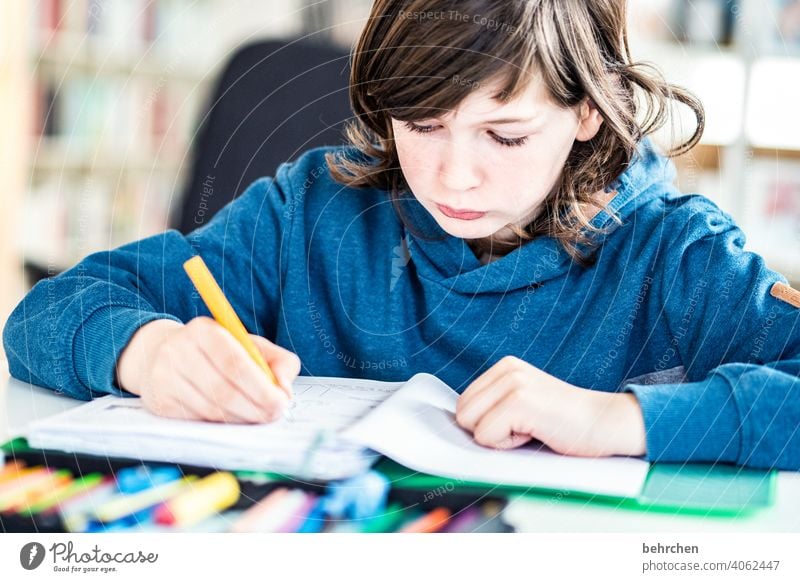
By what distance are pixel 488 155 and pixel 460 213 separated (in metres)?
0.05

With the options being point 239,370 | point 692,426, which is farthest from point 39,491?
point 692,426

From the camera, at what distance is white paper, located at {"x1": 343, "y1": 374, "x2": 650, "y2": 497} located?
42 centimetres

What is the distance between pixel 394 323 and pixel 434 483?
27 centimetres

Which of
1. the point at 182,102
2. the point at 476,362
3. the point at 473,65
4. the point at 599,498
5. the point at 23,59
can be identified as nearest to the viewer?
the point at 599,498

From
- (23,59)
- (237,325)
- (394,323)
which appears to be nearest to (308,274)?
(394,323)

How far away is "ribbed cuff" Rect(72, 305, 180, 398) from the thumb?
81 mm

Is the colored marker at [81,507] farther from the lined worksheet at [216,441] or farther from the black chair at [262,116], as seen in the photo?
the black chair at [262,116]

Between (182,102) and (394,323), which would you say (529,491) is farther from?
(182,102)

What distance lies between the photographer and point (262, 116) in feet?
3.20

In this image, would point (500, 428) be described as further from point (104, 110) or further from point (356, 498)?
point (104, 110)

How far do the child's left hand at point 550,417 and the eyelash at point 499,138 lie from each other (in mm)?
158

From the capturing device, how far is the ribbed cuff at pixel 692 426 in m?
0.45

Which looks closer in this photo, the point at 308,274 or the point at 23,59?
the point at 308,274

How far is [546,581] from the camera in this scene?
0.44 m
